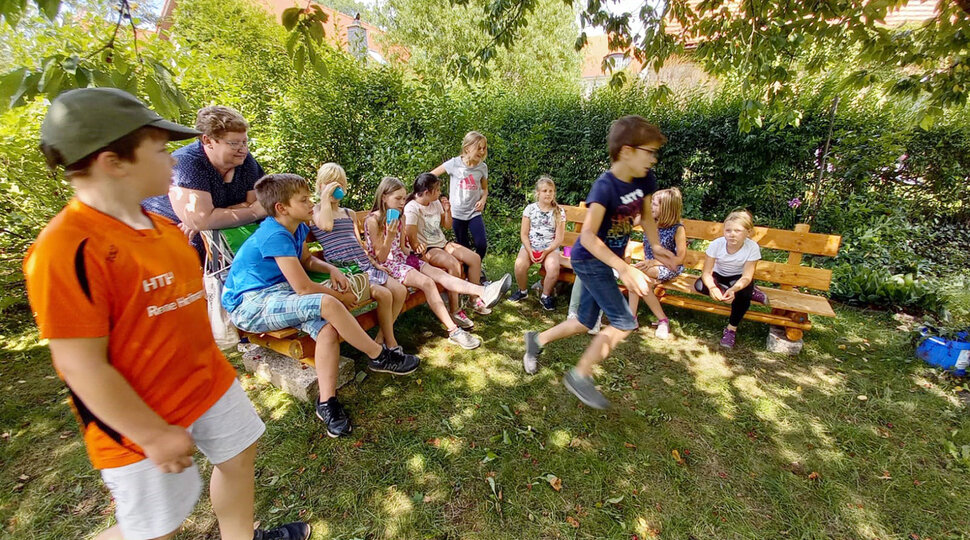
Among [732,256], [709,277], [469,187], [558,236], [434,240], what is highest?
[469,187]

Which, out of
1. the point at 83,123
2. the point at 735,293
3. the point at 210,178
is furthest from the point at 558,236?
the point at 83,123

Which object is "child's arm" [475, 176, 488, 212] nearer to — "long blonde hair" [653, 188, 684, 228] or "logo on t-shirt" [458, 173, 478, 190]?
"logo on t-shirt" [458, 173, 478, 190]

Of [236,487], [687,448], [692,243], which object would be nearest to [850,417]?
[687,448]

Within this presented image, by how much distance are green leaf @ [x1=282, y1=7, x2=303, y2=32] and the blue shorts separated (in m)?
1.50

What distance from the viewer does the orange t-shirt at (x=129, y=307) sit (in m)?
1.00

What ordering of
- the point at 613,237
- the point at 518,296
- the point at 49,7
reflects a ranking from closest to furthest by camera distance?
the point at 49,7
the point at 613,237
the point at 518,296

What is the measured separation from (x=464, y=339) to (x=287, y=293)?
5.34 feet

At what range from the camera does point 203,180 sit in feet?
8.77

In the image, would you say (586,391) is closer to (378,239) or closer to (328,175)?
(378,239)

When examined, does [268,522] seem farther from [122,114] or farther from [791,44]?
[791,44]

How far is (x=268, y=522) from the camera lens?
6.84 feet

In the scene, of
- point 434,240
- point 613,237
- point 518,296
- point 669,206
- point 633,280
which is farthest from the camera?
point 518,296

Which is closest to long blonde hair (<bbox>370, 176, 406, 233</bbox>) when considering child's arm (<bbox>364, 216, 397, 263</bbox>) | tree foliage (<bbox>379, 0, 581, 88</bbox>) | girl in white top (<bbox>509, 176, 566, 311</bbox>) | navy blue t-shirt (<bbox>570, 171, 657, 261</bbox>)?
child's arm (<bbox>364, 216, 397, 263</bbox>)

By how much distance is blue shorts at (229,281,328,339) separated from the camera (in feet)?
8.51
